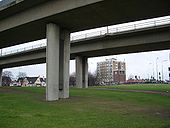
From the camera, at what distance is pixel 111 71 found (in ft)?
563

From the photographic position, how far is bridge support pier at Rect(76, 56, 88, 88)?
56.9 m

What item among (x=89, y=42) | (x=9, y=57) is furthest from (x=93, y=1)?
(x=9, y=57)

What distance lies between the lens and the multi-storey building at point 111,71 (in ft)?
546

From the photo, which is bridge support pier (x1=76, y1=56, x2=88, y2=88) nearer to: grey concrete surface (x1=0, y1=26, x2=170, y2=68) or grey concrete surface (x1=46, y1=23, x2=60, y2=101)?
grey concrete surface (x1=0, y1=26, x2=170, y2=68)

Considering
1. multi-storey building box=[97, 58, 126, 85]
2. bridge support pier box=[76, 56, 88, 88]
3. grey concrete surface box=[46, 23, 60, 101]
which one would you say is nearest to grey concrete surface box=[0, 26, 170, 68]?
bridge support pier box=[76, 56, 88, 88]

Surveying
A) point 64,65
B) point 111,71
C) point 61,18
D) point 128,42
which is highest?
point 128,42

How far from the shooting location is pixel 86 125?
34.2 feet

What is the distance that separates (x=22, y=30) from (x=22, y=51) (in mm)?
33690

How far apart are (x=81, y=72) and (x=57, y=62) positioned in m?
32.9

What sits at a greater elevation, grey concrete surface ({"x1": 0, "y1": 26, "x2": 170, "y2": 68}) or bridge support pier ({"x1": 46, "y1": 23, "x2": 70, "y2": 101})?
grey concrete surface ({"x1": 0, "y1": 26, "x2": 170, "y2": 68})

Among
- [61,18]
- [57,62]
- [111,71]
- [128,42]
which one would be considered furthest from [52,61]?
[111,71]

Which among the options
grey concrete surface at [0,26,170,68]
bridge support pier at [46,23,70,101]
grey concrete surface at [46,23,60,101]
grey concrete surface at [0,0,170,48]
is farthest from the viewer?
grey concrete surface at [0,26,170,68]

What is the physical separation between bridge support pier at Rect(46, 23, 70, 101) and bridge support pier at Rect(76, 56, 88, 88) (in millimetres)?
30061

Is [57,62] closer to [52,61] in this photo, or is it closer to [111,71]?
[52,61]
